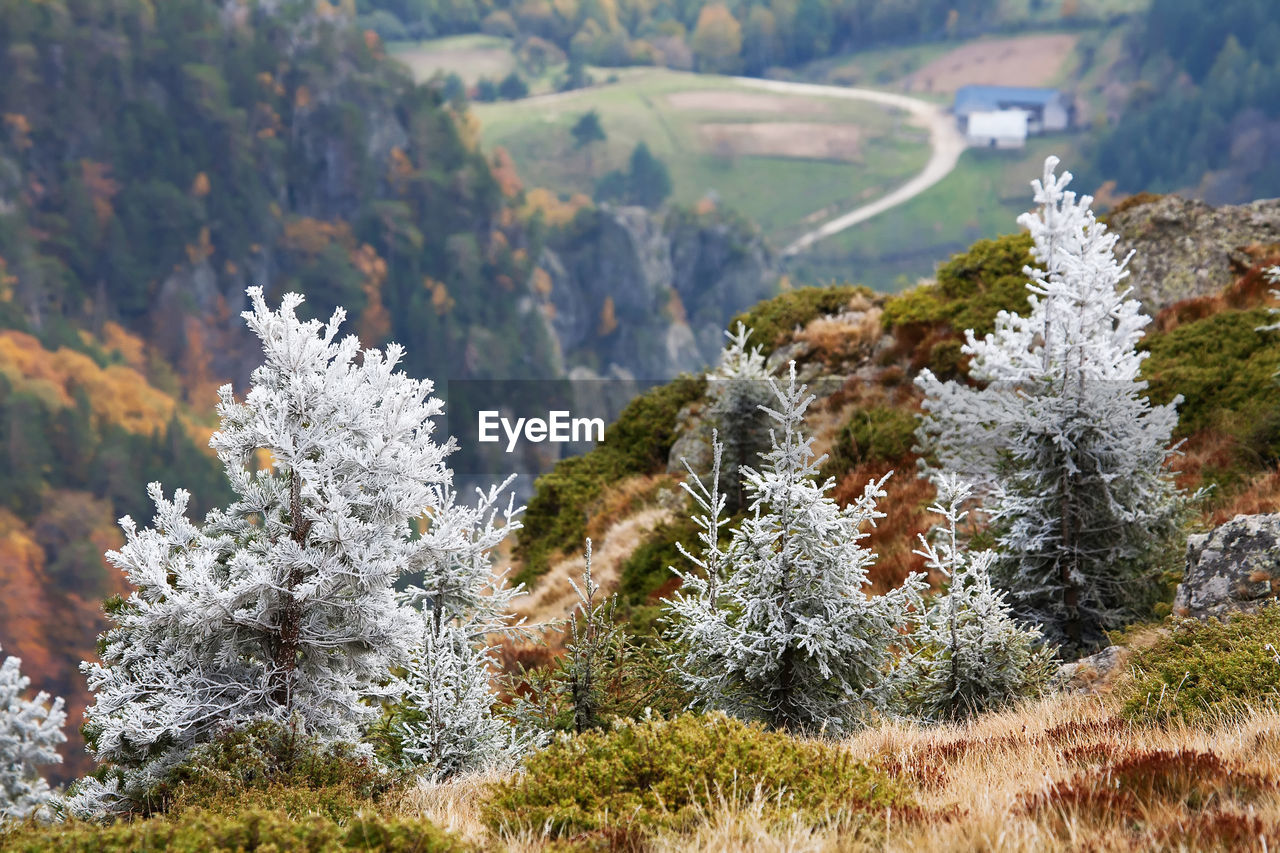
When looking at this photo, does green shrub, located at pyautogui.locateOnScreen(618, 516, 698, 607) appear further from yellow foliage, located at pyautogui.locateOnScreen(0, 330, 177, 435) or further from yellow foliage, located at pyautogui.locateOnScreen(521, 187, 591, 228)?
yellow foliage, located at pyautogui.locateOnScreen(521, 187, 591, 228)

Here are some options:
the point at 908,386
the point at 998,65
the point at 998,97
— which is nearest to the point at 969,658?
the point at 908,386

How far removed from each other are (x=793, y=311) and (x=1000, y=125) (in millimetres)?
160560

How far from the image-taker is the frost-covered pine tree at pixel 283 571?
23.6ft

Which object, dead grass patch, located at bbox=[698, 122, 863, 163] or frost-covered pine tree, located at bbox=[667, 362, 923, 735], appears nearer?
frost-covered pine tree, located at bbox=[667, 362, 923, 735]

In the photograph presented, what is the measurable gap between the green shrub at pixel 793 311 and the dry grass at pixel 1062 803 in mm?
14089

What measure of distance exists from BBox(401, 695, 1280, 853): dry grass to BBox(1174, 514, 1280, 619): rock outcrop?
2.32m

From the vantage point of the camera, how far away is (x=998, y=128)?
6521 inches

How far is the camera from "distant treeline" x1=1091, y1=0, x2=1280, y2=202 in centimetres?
15025

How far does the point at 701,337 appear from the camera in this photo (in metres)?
169

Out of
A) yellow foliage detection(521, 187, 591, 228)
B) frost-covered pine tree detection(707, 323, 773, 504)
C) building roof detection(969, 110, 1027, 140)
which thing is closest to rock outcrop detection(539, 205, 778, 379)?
yellow foliage detection(521, 187, 591, 228)

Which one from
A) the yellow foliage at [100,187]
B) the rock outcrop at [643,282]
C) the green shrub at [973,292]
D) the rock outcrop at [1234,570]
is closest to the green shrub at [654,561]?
the green shrub at [973,292]

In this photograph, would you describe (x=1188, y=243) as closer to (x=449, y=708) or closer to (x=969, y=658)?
(x=969, y=658)

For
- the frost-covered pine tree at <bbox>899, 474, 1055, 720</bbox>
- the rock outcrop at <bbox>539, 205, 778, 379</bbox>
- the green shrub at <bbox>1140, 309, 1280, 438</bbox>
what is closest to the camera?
the frost-covered pine tree at <bbox>899, 474, 1055, 720</bbox>

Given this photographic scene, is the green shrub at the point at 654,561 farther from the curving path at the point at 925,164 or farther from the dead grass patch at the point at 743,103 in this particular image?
the dead grass patch at the point at 743,103
